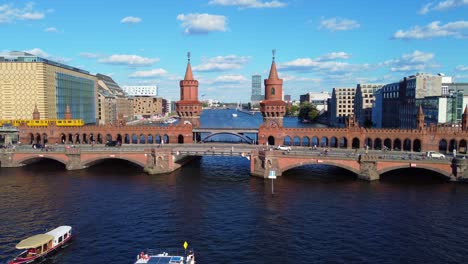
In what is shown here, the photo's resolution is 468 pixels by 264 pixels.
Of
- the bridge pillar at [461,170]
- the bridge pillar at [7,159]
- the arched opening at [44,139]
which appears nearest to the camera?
the bridge pillar at [461,170]

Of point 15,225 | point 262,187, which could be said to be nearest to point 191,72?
point 262,187

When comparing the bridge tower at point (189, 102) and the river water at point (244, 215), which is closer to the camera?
the river water at point (244, 215)

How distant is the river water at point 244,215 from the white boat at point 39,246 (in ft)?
4.82

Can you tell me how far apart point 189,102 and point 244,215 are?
70.6 metres

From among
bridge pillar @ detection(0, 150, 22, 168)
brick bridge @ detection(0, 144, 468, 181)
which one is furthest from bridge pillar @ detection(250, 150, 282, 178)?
bridge pillar @ detection(0, 150, 22, 168)

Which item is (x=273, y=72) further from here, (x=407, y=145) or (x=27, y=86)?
(x=27, y=86)

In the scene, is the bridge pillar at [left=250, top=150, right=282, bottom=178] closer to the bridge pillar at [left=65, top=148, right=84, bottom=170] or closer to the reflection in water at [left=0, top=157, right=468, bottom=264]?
the reflection in water at [left=0, top=157, right=468, bottom=264]

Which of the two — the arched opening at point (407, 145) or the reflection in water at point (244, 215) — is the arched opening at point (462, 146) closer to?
the arched opening at point (407, 145)

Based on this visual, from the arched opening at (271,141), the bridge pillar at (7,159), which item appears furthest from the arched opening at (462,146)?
the bridge pillar at (7,159)

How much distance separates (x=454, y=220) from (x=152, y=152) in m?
64.5

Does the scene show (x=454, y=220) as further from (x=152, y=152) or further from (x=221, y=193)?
(x=152, y=152)

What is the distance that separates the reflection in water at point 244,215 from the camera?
4997 centimetres

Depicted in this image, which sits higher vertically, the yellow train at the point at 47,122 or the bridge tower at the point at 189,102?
the bridge tower at the point at 189,102

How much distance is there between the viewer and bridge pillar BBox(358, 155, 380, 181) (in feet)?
284
